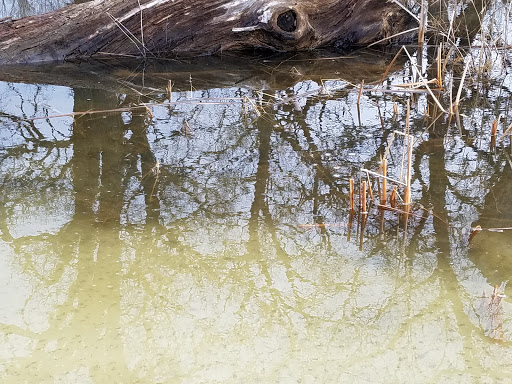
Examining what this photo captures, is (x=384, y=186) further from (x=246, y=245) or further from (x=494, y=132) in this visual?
(x=494, y=132)

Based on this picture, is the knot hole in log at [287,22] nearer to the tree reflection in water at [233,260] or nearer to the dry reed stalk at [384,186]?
the tree reflection in water at [233,260]

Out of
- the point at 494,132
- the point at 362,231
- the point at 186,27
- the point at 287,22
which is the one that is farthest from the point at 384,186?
the point at 186,27

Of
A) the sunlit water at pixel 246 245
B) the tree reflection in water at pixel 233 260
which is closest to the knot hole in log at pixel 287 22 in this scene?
the sunlit water at pixel 246 245

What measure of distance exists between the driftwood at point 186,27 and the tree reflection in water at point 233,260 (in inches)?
71.9

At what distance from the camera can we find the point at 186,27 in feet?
21.0

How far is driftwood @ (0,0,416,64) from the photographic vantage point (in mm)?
6086

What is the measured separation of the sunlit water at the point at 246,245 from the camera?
7.48ft

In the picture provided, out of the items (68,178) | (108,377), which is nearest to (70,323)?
(108,377)

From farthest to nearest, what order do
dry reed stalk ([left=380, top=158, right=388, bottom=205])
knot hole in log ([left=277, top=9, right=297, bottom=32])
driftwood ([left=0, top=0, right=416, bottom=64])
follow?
knot hole in log ([left=277, top=9, right=297, bottom=32]) < driftwood ([left=0, top=0, right=416, bottom=64]) < dry reed stalk ([left=380, top=158, right=388, bottom=205])

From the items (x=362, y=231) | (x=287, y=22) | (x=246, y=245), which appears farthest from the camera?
(x=287, y=22)

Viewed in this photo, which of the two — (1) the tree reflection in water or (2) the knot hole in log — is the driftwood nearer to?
(2) the knot hole in log

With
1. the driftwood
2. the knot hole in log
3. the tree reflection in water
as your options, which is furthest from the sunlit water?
the knot hole in log

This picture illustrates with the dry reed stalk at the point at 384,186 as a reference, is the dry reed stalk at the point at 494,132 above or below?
above

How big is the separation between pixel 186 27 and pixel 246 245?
3.97m
